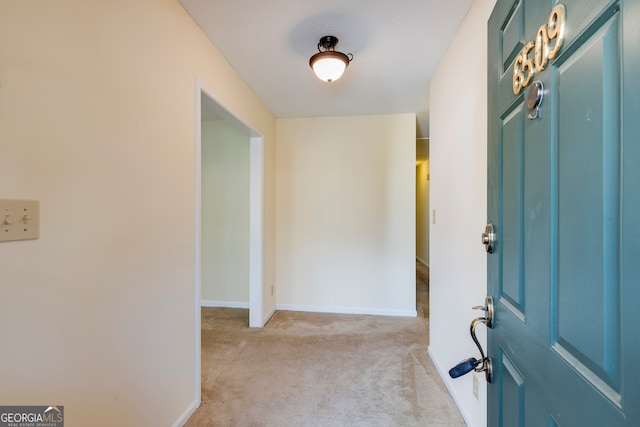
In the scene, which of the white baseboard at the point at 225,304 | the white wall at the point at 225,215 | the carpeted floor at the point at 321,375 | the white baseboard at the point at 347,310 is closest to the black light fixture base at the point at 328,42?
the white wall at the point at 225,215

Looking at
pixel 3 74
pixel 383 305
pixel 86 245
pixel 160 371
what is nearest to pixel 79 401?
pixel 160 371

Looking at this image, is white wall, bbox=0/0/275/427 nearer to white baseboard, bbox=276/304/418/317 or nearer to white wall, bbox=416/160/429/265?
white baseboard, bbox=276/304/418/317

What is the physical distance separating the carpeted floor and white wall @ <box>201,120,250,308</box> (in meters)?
0.57

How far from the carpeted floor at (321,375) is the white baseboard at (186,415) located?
3 centimetres

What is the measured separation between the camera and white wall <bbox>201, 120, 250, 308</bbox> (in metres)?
3.73

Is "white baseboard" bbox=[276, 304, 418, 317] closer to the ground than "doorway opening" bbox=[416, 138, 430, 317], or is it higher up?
closer to the ground

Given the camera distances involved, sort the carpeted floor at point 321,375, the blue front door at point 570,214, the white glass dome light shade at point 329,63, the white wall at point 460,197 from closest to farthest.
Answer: the blue front door at point 570,214
the white wall at point 460,197
the carpeted floor at point 321,375
the white glass dome light shade at point 329,63

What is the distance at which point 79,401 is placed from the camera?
3.48 feet

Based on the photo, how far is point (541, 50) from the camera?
666mm

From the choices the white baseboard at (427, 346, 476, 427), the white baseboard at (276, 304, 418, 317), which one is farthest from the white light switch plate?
the white baseboard at (276, 304, 418, 317)

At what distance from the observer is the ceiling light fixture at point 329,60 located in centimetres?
190

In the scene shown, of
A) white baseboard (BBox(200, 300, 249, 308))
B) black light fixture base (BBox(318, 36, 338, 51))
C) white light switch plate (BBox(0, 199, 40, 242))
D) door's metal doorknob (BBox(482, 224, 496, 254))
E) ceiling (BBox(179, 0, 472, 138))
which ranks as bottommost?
white baseboard (BBox(200, 300, 249, 308))

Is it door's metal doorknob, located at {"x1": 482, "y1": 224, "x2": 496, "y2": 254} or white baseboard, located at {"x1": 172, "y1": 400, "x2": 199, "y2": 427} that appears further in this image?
white baseboard, located at {"x1": 172, "y1": 400, "x2": 199, "y2": 427}

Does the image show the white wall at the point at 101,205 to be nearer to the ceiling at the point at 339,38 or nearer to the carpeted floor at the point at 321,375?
the ceiling at the point at 339,38
